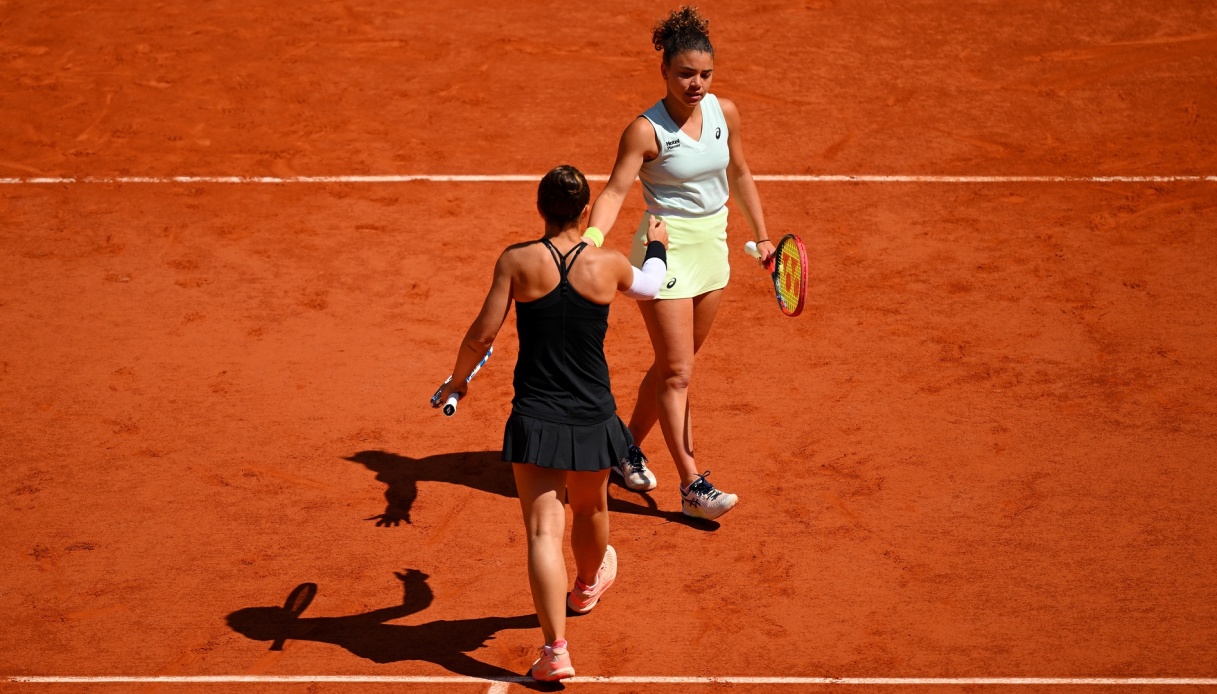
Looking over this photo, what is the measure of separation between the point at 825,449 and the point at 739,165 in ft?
6.32

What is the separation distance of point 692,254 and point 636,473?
1455 mm

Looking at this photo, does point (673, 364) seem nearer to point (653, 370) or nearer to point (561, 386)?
point (653, 370)

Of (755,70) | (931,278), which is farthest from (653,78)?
(931,278)

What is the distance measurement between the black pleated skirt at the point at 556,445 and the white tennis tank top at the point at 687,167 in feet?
5.75

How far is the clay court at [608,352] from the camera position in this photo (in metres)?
6.65

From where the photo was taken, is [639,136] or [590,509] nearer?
[590,509]

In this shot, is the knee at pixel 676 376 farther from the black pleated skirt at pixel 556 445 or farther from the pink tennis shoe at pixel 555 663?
the pink tennis shoe at pixel 555 663

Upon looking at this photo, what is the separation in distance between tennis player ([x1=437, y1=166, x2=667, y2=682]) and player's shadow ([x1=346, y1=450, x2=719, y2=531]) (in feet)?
5.70

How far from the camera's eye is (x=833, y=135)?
12.3 meters

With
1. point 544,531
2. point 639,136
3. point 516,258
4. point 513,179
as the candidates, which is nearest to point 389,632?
point 544,531

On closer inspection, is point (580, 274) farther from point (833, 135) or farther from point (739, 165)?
point (833, 135)

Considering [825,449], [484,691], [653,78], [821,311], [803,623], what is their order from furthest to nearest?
[653,78] → [821,311] → [825,449] → [803,623] → [484,691]

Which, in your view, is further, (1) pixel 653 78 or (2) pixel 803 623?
(1) pixel 653 78

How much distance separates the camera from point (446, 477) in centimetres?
805
